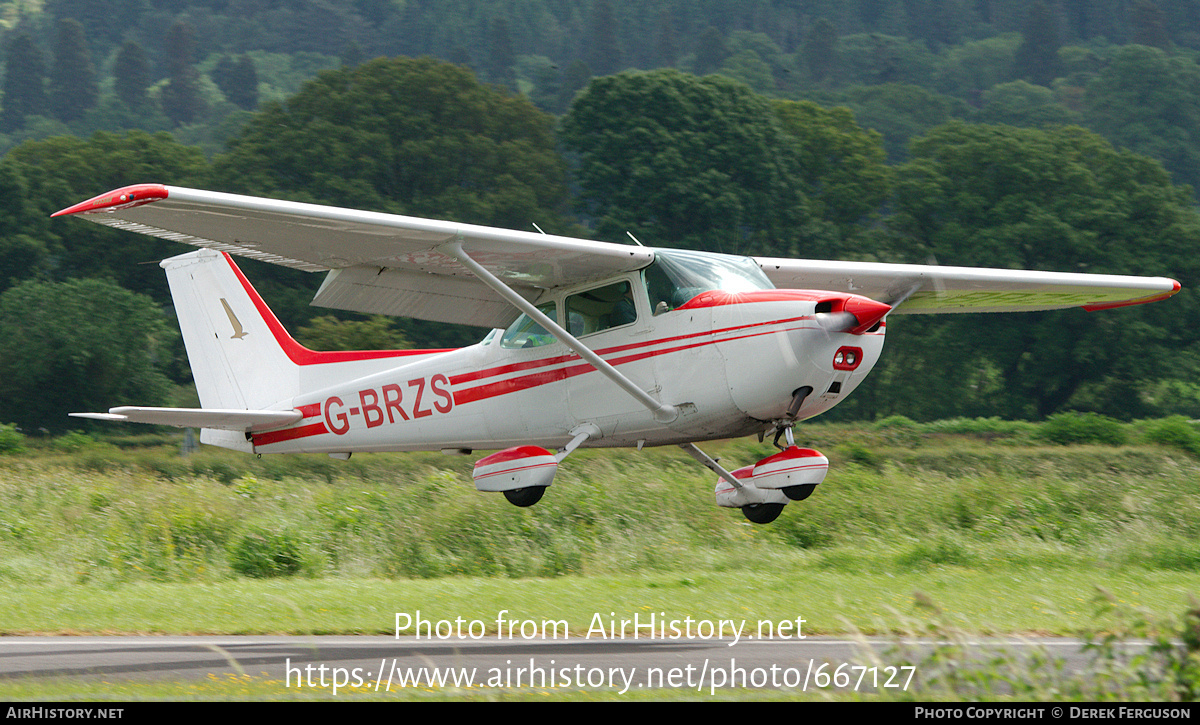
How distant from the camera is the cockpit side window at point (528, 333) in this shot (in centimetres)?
1154

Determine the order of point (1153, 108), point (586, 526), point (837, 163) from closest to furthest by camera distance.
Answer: point (586, 526) → point (837, 163) → point (1153, 108)

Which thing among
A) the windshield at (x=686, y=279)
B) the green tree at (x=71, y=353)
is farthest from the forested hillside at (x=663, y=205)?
the windshield at (x=686, y=279)

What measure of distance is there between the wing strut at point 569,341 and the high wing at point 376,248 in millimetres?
143

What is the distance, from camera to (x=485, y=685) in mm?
8023

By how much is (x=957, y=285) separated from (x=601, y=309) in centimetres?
417

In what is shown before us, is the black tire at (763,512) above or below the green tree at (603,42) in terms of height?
above

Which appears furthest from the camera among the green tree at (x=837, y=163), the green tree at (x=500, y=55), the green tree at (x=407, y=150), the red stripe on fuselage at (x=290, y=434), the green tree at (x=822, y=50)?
the green tree at (x=500, y=55)

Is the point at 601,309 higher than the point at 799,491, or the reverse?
the point at 601,309

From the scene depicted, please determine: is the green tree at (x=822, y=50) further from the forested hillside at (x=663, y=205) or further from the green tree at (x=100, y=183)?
the green tree at (x=100, y=183)

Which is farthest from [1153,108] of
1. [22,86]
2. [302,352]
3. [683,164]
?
[22,86]

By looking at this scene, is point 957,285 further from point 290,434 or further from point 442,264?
point 290,434

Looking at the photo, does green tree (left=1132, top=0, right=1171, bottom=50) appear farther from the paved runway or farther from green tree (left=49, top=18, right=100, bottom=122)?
the paved runway

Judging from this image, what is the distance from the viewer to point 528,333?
11.7 meters

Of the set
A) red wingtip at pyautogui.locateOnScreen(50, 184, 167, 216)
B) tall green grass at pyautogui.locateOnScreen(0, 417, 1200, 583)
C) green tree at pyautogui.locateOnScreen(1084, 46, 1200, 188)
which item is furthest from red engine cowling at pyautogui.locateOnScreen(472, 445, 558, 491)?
green tree at pyautogui.locateOnScreen(1084, 46, 1200, 188)
